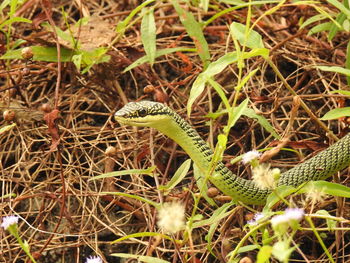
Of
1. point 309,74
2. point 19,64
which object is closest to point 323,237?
Answer: point 309,74

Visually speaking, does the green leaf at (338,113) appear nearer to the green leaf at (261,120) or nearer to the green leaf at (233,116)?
the green leaf at (261,120)

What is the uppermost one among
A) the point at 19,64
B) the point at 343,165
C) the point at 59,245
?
the point at 19,64

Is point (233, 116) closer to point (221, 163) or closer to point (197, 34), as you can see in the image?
point (221, 163)

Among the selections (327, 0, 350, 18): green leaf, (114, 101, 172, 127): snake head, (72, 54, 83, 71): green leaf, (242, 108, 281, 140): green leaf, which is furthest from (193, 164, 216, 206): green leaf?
(327, 0, 350, 18): green leaf

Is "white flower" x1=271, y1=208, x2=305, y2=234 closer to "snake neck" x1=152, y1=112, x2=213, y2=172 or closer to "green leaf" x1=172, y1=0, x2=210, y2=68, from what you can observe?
"snake neck" x1=152, y1=112, x2=213, y2=172

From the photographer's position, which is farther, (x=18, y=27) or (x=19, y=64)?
(x=18, y=27)

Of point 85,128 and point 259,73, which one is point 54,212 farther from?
point 259,73
